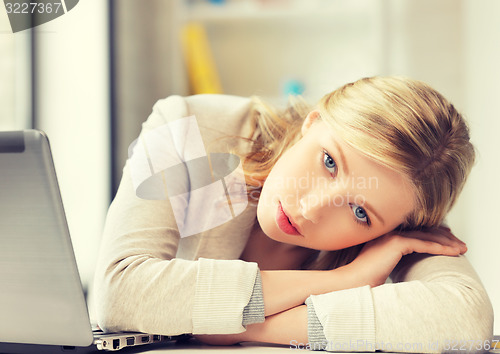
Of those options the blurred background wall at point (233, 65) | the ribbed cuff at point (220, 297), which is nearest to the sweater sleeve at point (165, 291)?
the ribbed cuff at point (220, 297)

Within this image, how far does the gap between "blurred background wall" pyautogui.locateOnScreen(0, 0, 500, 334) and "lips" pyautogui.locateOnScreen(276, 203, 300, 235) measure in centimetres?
89

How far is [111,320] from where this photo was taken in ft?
2.37

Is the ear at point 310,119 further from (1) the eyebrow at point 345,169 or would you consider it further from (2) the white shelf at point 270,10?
(2) the white shelf at point 270,10

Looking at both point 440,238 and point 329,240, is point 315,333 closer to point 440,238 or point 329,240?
point 329,240

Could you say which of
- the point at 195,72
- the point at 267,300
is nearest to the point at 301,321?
the point at 267,300

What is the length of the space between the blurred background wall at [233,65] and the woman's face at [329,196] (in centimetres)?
82

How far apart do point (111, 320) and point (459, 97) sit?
6.18 feet

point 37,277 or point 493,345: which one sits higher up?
point 37,277

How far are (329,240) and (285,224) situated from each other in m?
0.07

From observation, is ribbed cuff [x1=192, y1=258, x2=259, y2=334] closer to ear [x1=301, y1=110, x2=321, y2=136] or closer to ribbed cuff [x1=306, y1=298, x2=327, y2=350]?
ribbed cuff [x1=306, y1=298, x2=327, y2=350]

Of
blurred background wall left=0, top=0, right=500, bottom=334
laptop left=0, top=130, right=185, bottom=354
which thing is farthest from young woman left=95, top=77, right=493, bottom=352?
blurred background wall left=0, top=0, right=500, bottom=334

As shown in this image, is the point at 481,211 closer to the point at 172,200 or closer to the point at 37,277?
the point at 172,200

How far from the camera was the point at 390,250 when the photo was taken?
852 mm

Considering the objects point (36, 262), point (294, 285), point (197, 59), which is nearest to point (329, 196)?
point (294, 285)
